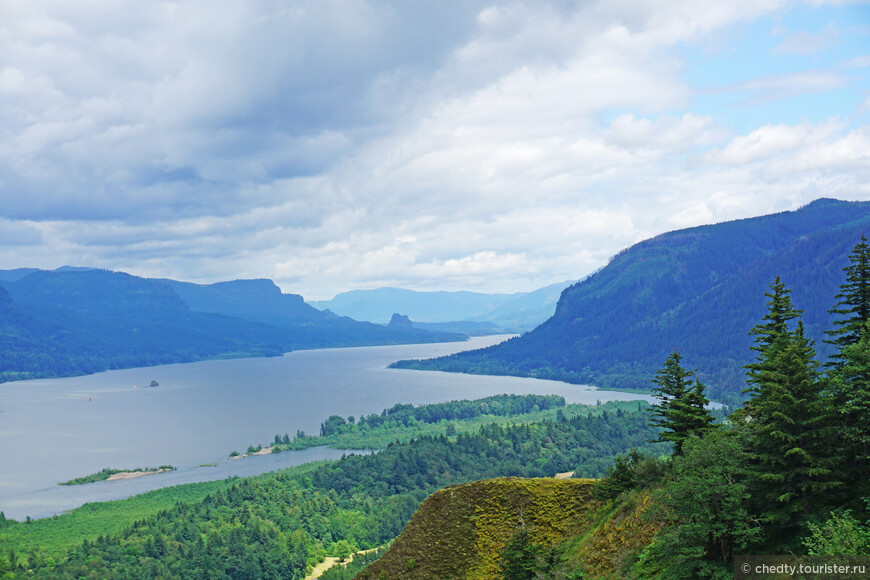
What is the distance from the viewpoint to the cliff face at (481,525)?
38594 mm

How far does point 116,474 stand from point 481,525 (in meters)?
122

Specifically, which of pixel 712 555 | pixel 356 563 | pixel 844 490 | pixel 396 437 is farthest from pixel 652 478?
pixel 396 437

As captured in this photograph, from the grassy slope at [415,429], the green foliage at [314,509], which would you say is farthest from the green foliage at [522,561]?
the grassy slope at [415,429]

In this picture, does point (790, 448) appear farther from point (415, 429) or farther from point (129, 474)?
point (415, 429)

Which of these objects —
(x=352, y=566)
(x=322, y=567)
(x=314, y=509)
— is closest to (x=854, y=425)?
(x=352, y=566)

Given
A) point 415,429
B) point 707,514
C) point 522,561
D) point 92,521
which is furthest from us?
point 415,429

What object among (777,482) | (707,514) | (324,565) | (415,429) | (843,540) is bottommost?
(324,565)

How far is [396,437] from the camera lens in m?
168

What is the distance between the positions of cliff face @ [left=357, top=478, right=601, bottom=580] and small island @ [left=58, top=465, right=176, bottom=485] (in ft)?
371

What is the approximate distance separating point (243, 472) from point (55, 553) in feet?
179

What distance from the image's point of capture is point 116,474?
451ft

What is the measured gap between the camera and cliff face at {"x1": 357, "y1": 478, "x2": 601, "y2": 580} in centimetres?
3859

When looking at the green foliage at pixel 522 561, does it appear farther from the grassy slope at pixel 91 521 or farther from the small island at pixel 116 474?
the small island at pixel 116 474

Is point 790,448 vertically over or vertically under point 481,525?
over
